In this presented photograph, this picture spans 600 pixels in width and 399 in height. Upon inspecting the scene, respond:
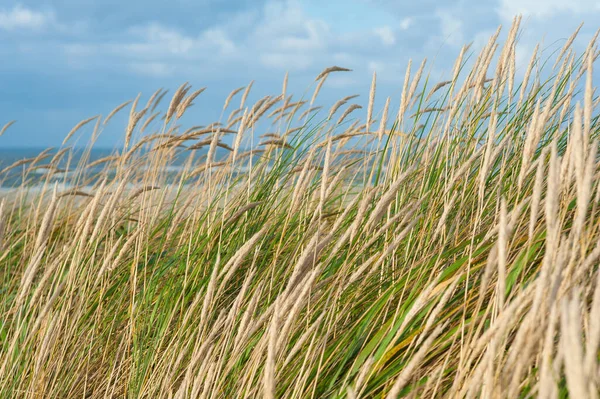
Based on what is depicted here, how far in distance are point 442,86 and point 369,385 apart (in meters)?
1.69

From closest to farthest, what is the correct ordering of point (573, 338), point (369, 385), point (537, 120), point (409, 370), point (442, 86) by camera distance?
point (573, 338) < point (409, 370) < point (537, 120) < point (369, 385) < point (442, 86)

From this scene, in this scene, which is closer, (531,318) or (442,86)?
(531,318)

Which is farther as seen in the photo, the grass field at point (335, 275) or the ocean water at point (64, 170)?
the ocean water at point (64, 170)

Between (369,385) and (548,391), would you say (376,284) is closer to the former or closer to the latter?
(369,385)

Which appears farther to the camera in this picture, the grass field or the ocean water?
the ocean water

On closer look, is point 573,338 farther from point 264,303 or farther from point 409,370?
point 264,303

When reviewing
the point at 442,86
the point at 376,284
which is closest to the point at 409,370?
the point at 376,284

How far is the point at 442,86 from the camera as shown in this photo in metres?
2.77

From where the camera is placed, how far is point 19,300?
1854mm

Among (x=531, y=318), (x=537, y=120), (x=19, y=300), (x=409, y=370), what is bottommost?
(x=19, y=300)

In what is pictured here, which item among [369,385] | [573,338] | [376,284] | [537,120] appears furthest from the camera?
[376,284]

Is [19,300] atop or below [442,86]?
below

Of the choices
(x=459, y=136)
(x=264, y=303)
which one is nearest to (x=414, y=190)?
(x=459, y=136)

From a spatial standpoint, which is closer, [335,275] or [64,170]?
[335,275]
